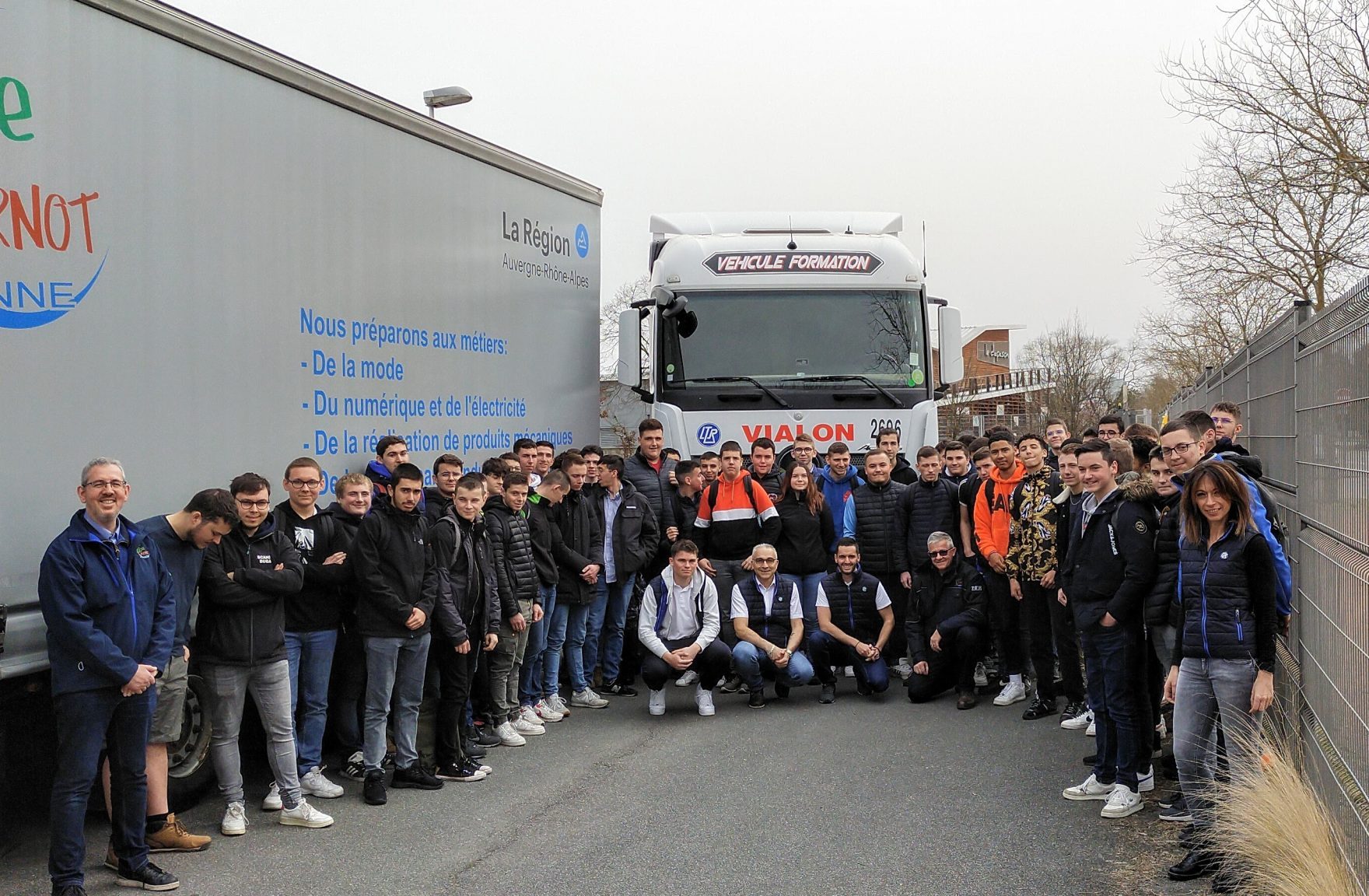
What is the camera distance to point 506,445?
8.95 meters

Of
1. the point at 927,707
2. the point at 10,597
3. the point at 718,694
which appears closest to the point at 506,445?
the point at 718,694

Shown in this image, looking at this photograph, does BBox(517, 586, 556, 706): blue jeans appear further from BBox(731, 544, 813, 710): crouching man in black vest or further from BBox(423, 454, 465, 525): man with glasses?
BBox(731, 544, 813, 710): crouching man in black vest

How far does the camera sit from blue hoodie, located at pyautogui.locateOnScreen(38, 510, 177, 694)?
4.88 metres

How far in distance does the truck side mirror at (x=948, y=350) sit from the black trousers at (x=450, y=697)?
20.4 ft

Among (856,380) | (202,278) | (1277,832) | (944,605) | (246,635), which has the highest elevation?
(202,278)

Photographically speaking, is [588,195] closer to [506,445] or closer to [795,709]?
[506,445]

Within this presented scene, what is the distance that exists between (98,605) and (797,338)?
7382 millimetres

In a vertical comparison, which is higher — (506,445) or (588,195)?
(588,195)

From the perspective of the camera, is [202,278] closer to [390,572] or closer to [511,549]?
[390,572]

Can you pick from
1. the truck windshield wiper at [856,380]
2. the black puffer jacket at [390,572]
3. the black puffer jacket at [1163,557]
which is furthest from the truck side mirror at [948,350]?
the black puffer jacket at [390,572]

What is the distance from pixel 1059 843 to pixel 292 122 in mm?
5353

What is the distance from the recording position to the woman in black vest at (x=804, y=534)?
9789 mm

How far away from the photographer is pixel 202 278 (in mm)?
5887

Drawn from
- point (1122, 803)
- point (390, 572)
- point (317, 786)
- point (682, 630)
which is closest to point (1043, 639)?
point (1122, 803)
